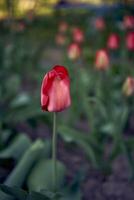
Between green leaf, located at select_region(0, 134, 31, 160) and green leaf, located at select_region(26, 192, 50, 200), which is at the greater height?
green leaf, located at select_region(0, 134, 31, 160)

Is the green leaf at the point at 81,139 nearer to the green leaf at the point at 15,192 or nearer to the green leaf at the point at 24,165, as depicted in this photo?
the green leaf at the point at 24,165

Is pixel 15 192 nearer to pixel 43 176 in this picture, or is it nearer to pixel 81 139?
pixel 43 176

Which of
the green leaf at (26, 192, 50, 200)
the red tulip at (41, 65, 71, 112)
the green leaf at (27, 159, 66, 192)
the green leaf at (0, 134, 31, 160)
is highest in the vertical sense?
the red tulip at (41, 65, 71, 112)

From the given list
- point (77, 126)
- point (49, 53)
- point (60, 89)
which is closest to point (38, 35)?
point (49, 53)

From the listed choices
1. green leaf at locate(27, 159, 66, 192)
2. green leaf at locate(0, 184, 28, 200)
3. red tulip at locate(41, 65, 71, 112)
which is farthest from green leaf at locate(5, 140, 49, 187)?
red tulip at locate(41, 65, 71, 112)

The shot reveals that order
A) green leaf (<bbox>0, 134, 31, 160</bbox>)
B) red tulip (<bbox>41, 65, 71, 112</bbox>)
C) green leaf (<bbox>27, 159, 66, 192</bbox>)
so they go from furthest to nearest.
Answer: green leaf (<bbox>0, 134, 31, 160</bbox>) → green leaf (<bbox>27, 159, 66, 192</bbox>) → red tulip (<bbox>41, 65, 71, 112</bbox>)

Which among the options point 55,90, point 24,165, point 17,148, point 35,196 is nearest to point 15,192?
point 35,196

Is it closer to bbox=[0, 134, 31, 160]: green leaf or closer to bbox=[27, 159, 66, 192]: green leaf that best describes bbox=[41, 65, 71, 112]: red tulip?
bbox=[27, 159, 66, 192]: green leaf
